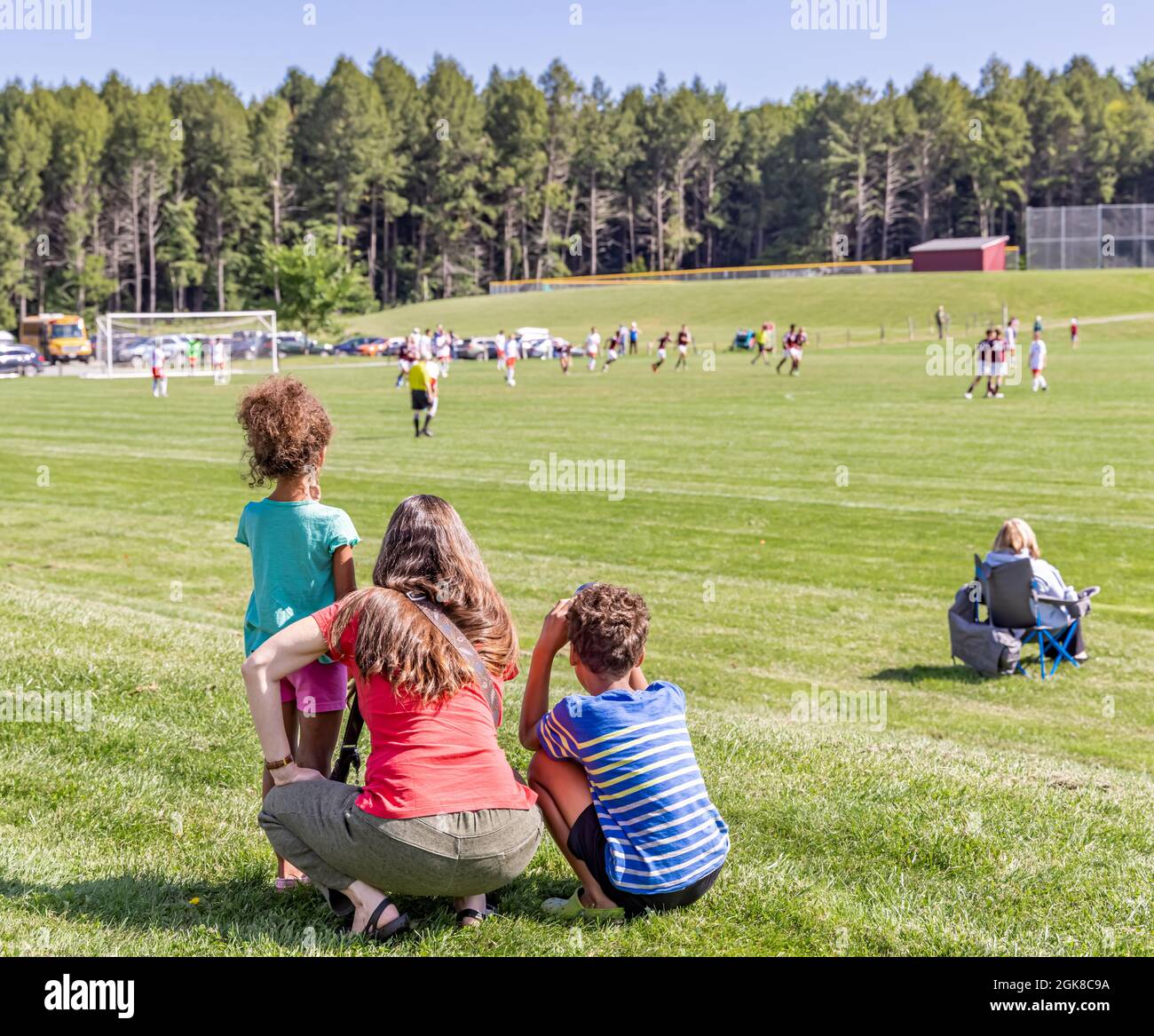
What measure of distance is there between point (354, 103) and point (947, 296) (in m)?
55.8

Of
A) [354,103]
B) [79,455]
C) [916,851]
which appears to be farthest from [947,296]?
[916,851]

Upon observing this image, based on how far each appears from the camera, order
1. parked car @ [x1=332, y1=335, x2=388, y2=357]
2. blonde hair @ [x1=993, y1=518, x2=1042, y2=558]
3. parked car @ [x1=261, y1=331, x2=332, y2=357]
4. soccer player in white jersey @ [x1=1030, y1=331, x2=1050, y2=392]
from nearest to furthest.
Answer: blonde hair @ [x1=993, y1=518, x2=1042, y2=558]
soccer player in white jersey @ [x1=1030, y1=331, x2=1050, y2=392]
parked car @ [x1=332, y1=335, x2=388, y2=357]
parked car @ [x1=261, y1=331, x2=332, y2=357]

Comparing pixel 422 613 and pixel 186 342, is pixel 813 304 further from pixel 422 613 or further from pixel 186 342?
pixel 422 613

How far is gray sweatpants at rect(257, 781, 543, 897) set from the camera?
13.0 ft

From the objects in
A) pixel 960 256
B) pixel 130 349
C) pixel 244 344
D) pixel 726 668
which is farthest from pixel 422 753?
pixel 960 256

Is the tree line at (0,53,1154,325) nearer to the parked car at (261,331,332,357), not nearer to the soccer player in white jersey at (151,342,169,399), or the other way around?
the parked car at (261,331,332,357)

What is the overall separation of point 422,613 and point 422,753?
0.43m

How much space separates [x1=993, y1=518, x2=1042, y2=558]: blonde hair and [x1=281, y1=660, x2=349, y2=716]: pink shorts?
689 cm

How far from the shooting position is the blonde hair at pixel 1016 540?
10.2 m

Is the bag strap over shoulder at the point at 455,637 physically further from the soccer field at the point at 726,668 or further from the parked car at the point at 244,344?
the parked car at the point at 244,344

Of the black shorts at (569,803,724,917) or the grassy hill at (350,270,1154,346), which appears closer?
the black shorts at (569,803,724,917)

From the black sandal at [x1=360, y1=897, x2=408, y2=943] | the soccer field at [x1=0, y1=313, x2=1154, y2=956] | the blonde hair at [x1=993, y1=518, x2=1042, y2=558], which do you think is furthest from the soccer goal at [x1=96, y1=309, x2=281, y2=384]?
the black sandal at [x1=360, y1=897, x2=408, y2=943]

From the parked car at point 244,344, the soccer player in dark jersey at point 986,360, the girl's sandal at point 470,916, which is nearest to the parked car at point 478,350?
the parked car at point 244,344
